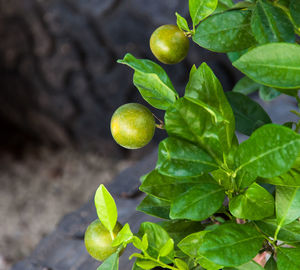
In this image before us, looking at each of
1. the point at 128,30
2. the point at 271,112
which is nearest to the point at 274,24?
the point at 271,112

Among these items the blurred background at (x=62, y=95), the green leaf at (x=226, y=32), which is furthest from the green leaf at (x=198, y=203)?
the blurred background at (x=62, y=95)

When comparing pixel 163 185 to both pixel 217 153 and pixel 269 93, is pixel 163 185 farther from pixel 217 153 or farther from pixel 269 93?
pixel 269 93

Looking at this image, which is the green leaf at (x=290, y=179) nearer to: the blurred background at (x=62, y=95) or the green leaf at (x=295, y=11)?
the green leaf at (x=295, y=11)

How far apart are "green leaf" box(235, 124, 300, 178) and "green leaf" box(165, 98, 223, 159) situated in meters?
0.02

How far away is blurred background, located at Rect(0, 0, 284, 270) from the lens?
52.3 inches

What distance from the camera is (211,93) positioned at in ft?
1.10

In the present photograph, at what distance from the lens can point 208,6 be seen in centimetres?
34

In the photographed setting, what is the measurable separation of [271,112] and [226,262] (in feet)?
1.98

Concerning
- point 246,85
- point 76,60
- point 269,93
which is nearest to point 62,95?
point 76,60

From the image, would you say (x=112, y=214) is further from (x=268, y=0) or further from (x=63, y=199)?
(x=63, y=199)

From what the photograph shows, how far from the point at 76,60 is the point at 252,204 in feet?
4.00

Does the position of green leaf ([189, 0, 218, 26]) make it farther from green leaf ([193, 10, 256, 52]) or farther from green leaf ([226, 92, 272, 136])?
green leaf ([226, 92, 272, 136])

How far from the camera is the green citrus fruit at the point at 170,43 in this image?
0.38 meters

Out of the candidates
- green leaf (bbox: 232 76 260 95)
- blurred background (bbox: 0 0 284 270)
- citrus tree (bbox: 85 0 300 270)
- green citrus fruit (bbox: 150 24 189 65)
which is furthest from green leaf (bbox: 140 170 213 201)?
blurred background (bbox: 0 0 284 270)
